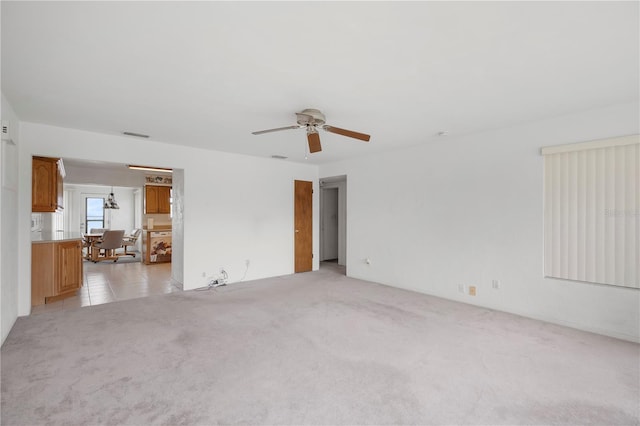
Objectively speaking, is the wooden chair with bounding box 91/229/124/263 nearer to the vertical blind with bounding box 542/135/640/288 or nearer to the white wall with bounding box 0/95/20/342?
the white wall with bounding box 0/95/20/342

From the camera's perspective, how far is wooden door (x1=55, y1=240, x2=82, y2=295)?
14.7 ft

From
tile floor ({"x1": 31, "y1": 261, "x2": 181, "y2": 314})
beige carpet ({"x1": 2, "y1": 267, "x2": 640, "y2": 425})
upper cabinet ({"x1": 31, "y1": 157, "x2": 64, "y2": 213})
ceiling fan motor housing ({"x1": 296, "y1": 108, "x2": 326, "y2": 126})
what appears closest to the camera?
beige carpet ({"x1": 2, "y1": 267, "x2": 640, "y2": 425})

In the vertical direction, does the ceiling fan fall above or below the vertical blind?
above

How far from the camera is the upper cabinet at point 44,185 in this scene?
421 cm

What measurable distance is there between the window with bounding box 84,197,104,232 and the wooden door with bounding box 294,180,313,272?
28.6ft

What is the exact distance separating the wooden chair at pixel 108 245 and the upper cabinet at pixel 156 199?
995 millimetres

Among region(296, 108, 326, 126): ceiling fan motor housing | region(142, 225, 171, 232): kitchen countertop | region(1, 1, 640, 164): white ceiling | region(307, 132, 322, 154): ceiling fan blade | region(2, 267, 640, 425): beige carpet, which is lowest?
region(2, 267, 640, 425): beige carpet

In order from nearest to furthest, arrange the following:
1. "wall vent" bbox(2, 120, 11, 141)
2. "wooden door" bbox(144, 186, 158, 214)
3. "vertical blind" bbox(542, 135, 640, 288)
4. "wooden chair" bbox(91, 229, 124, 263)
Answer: "wall vent" bbox(2, 120, 11, 141)
"vertical blind" bbox(542, 135, 640, 288)
"wooden chair" bbox(91, 229, 124, 263)
"wooden door" bbox(144, 186, 158, 214)

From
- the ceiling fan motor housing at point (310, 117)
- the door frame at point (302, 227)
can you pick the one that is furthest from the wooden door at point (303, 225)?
the ceiling fan motor housing at point (310, 117)

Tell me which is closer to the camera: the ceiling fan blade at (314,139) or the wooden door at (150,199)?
the ceiling fan blade at (314,139)

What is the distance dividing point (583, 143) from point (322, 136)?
3042 millimetres

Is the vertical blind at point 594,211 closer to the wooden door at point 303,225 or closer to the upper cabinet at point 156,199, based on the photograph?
the wooden door at point 303,225

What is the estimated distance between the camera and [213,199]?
5359 millimetres

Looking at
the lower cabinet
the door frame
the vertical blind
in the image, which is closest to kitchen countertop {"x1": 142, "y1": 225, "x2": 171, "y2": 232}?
the lower cabinet
